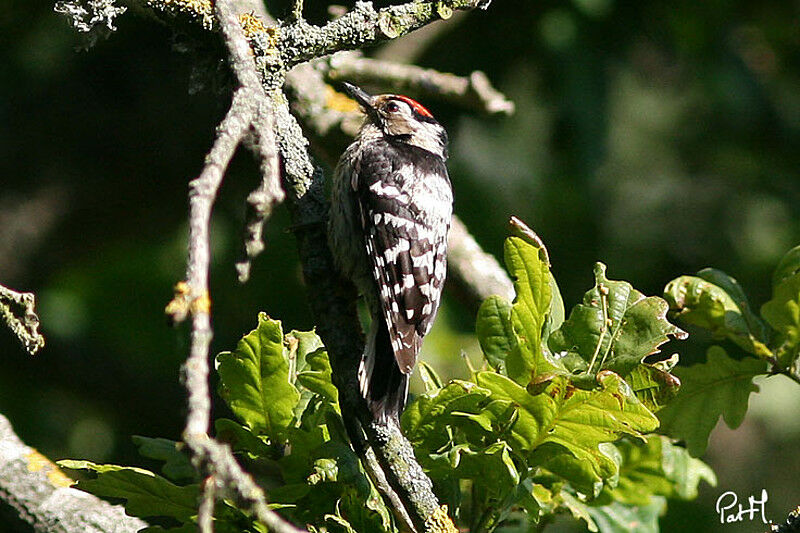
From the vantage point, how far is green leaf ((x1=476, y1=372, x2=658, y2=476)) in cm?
200

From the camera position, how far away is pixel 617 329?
212cm

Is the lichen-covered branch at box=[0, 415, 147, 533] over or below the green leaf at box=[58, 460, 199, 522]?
below

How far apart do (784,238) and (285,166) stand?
5231 mm

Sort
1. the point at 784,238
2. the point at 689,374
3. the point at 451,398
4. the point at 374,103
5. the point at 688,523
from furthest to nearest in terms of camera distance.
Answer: the point at 784,238 → the point at 688,523 → the point at 374,103 → the point at 689,374 → the point at 451,398

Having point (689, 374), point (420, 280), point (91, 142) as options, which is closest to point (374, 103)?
point (420, 280)

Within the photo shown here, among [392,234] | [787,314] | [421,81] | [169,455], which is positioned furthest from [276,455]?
[421,81]

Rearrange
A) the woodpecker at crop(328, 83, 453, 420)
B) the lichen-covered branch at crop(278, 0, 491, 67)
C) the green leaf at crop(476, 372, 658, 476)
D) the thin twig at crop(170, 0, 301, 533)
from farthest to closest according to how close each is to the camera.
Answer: the woodpecker at crop(328, 83, 453, 420) → the lichen-covered branch at crop(278, 0, 491, 67) → the green leaf at crop(476, 372, 658, 476) → the thin twig at crop(170, 0, 301, 533)

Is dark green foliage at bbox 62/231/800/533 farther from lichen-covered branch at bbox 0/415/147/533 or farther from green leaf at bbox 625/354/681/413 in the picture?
lichen-covered branch at bbox 0/415/147/533

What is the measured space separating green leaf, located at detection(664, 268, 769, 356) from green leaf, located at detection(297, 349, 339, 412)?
2.32 ft

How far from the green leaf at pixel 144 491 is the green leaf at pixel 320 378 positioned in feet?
1.08

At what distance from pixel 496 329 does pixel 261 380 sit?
46 centimetres

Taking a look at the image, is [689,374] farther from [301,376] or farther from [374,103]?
[374,103]

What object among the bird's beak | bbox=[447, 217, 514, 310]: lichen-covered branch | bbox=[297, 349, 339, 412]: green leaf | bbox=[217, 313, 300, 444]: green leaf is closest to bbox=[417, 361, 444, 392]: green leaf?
bbox=[297, 349, 339, 412]: green leaf

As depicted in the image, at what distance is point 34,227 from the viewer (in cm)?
629
